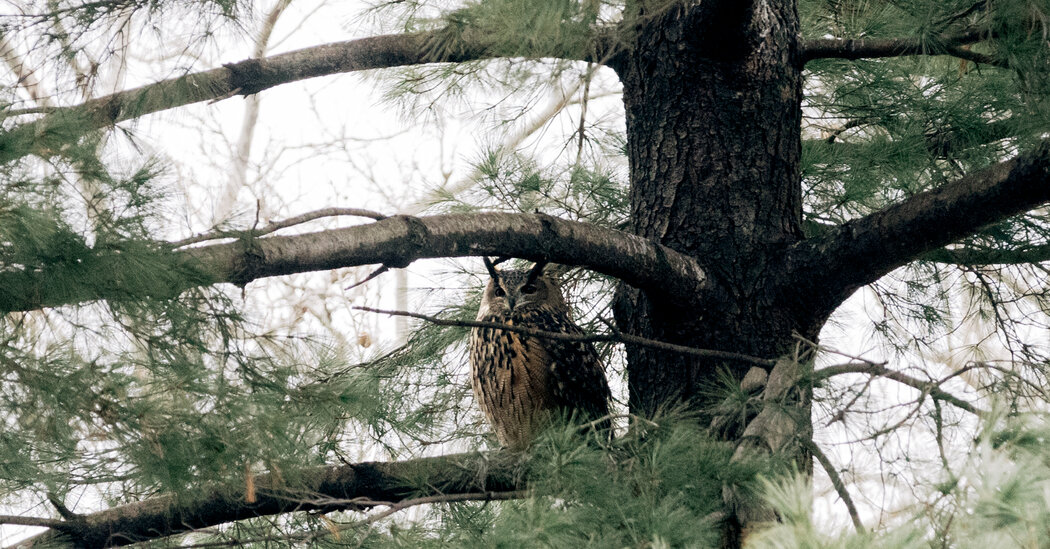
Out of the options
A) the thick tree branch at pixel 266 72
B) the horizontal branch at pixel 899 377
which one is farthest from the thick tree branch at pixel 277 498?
the thick tree branch at pixel 266 72

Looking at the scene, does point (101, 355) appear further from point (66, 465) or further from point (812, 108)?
point (812, 108)

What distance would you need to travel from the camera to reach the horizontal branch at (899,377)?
1.52 metres

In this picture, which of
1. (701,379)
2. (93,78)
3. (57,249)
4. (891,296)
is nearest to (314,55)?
(93,78)

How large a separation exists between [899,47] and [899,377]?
1.17 metres

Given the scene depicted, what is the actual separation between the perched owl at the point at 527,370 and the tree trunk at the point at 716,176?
170 millimetres

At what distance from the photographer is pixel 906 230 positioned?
2096 mm

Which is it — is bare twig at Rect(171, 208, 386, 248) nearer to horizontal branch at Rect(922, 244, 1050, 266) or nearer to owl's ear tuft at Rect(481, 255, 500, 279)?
owl's ear tuft at Rect(481, 255, 500, 279)

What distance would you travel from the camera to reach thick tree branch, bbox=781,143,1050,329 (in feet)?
6.19

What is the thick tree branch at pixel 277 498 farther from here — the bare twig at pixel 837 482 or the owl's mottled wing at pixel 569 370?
the bare twig at pixel 837 482

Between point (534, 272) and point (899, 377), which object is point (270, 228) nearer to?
point (534, 272)

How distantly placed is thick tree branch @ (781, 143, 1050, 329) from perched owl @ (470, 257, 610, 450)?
630 mm

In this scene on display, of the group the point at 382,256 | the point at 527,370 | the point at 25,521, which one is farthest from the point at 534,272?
the point at 25,521

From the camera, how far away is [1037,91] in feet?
7.07

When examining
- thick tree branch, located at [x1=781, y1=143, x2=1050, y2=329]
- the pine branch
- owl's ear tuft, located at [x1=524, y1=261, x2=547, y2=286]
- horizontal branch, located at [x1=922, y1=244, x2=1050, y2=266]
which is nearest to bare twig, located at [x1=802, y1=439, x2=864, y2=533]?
thick tree branch, located at [x1=781, y1=143, x2=1050, y2=329]
